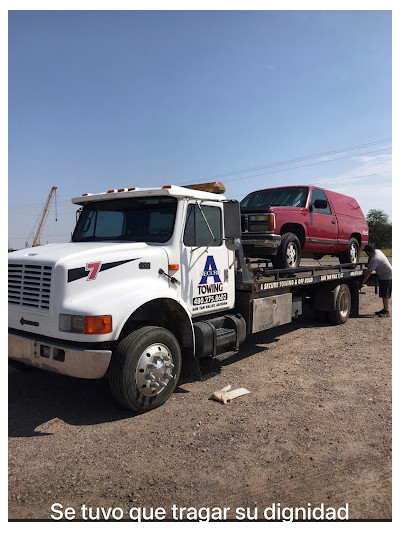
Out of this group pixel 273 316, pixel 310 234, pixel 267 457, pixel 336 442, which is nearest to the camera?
pixel 267 457

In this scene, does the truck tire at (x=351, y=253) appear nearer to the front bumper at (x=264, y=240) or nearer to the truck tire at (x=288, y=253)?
the truck tire at (x=288, y=253)

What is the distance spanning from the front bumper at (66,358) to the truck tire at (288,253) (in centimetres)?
428

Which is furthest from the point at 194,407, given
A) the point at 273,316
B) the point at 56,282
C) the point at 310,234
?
the point at 310,234

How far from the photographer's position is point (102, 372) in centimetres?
389

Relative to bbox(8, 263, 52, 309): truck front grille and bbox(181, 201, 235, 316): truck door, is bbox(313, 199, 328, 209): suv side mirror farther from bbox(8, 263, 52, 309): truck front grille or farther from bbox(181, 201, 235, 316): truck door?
bbox(8, 263, 52, 309): truck front grille

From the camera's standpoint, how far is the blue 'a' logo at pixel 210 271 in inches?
204

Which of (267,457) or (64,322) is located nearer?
(267,457)

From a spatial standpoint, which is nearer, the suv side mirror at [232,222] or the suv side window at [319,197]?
the suv side mirror at [232,222]

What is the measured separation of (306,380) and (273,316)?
1.42 m

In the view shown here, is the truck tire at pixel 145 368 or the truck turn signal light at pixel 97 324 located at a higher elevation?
the truck turn signal light at pixel 97 324

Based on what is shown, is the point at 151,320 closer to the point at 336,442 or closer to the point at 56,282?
the point at 56,282

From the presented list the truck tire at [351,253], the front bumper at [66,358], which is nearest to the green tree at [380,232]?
the truck tire at [351,253]

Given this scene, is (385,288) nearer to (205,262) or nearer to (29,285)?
(205,262)

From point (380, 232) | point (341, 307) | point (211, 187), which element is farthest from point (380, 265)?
point (380, 232)
